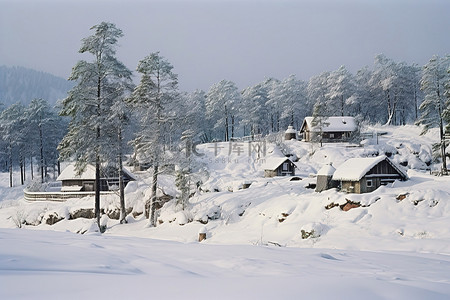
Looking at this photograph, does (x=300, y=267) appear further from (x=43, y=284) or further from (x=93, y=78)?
(x=93, y=78)

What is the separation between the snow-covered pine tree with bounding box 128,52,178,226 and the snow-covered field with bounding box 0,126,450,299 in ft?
12.7

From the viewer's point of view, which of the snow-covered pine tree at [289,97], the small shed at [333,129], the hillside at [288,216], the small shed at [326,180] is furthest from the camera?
the snow-covered pine tree at [289,97]

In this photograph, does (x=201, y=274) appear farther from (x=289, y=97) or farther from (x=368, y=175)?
(x=289, y=97)

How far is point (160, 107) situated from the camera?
95.7ft

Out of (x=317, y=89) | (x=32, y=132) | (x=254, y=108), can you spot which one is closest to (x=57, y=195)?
(x=32, y=132)

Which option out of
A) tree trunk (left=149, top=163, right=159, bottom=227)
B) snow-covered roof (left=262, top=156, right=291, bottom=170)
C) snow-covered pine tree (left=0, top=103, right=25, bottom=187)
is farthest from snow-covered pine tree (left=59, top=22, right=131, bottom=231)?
snow-covered pine tree (left=0, top=103, right=25, bottom=187)

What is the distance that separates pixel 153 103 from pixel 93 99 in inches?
183

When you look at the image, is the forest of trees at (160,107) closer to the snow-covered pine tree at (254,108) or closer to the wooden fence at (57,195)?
the snow-covered pine tree at (254,108)

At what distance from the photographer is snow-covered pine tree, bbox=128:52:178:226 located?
28.7 m

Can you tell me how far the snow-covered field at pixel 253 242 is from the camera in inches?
174

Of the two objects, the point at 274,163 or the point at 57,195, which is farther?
the point at 274,163

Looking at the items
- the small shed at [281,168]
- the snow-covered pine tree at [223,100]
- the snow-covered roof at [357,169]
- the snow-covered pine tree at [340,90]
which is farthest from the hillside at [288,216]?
the snow-covered pine tree at [340,90]

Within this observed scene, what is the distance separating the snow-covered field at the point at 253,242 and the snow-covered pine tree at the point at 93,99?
548cm

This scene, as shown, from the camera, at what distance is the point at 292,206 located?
27344mm
